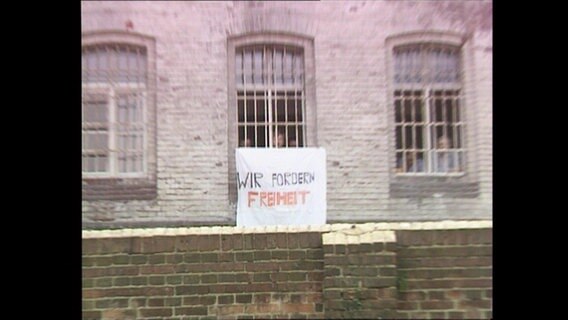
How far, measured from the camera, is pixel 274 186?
12.9ft

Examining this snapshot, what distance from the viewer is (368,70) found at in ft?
13.3

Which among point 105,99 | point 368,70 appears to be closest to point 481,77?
point 368,70

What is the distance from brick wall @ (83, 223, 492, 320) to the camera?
3834 millimetres

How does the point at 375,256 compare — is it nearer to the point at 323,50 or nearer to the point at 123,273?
the point at 323,50

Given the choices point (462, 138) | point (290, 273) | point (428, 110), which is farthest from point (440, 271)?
point (428, 110)

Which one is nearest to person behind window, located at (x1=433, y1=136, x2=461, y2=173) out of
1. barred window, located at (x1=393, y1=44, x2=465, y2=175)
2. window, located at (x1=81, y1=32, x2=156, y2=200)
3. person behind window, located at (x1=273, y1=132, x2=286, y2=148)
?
barred window, located at (x1=393, y1=44, x2=465, y2=175)

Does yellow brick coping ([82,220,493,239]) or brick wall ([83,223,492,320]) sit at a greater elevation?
yellow brick coping ([82,220,493,239])

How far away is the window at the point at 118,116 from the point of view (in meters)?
3.75

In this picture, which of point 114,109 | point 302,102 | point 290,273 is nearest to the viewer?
point 114,109

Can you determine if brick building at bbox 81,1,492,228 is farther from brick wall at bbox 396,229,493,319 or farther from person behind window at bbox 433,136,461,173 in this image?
brick wall at bbox 396,229,493,319

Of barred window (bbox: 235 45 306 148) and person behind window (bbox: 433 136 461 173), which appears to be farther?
person behind window (bbox: 433 136 461 173)

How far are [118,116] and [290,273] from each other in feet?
6.58

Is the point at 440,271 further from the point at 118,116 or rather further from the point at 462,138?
the point at 118,116

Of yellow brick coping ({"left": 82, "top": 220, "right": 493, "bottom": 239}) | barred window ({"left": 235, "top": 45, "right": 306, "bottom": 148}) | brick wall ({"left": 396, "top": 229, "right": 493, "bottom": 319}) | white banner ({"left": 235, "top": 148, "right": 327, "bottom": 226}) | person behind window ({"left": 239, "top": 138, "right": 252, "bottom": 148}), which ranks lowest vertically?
brick wall ({"left": 396, "top": 229, "right": 493, "bottom": 319})
